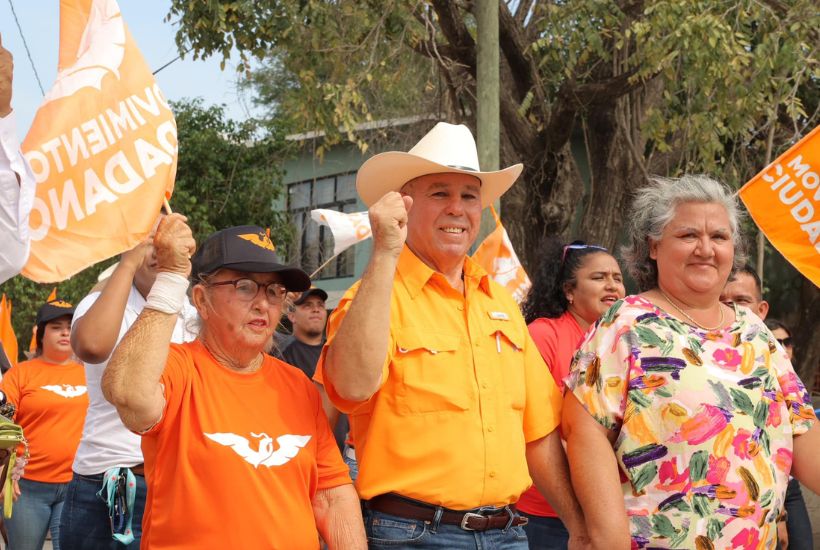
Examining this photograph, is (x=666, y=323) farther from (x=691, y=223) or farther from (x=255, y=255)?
(x=255, y=255)

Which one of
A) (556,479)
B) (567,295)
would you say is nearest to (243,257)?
(556,479)

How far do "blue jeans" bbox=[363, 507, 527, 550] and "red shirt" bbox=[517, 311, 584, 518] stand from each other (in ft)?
4.54

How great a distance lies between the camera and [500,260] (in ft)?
27.1

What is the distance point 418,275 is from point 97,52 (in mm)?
2115

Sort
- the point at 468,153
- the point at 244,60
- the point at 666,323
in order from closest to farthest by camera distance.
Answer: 1. the point at 666,323
2. the point at 468,153
3. the point at 244,60

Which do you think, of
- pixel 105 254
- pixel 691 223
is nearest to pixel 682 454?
pixel 691 223

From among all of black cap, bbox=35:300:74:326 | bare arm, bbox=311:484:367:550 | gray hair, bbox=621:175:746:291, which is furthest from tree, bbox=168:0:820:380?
bare arm, bbox=311:484:367:550

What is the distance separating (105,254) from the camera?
4340 millimetres

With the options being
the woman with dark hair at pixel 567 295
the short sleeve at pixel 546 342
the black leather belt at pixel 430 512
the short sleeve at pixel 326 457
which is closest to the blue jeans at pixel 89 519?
the short sleeve at pixel 326 457

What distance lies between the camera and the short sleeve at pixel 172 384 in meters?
3.17

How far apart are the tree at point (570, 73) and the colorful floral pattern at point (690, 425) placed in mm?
6405

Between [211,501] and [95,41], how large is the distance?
2636 mm

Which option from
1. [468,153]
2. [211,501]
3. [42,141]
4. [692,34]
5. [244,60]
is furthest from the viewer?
[244,60]

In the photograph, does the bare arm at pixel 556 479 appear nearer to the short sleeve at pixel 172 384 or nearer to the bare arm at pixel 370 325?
the bare arm at pixel 370 325
